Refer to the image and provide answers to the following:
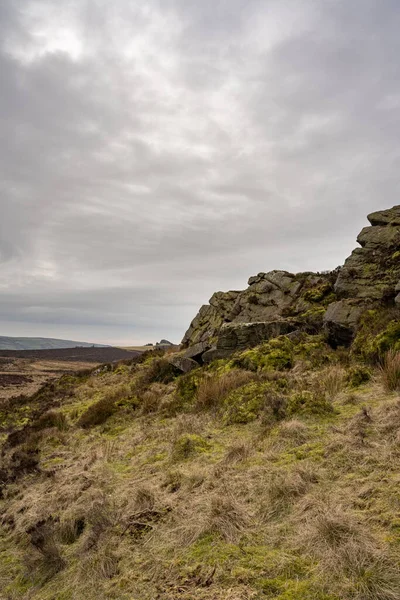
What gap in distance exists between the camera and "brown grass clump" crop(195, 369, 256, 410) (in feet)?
34.1

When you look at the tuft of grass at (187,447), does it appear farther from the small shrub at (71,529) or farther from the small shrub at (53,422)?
the small shrub at (53,422)

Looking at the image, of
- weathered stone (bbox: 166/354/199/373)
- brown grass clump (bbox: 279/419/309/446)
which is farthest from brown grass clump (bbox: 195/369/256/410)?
weathered stone (bbox: 166/354/199/373)

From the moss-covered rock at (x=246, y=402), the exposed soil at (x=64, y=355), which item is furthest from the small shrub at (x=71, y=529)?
the exposed soil at (x=64, y=355)

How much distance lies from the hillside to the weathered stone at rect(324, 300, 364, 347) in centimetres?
6

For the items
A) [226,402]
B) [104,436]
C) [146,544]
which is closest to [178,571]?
[146,544]

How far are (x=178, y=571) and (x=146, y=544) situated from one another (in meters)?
0.80

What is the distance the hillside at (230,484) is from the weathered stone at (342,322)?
6 cm

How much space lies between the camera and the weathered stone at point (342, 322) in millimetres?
13188

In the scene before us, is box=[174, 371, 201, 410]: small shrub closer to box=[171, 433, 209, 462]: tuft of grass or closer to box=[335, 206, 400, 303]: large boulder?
box=[171, 433, 209, 462]: tuft of grass

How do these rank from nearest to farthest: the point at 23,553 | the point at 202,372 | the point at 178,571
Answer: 1. the point at 178,571
2. the point at 23,553
3. the point at 202,372

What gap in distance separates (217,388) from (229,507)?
615 cm

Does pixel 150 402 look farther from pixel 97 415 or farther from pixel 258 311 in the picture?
pixel 258 311

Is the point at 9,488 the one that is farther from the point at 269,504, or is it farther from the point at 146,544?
the point at 269,504

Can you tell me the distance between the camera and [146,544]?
14.4 feet
